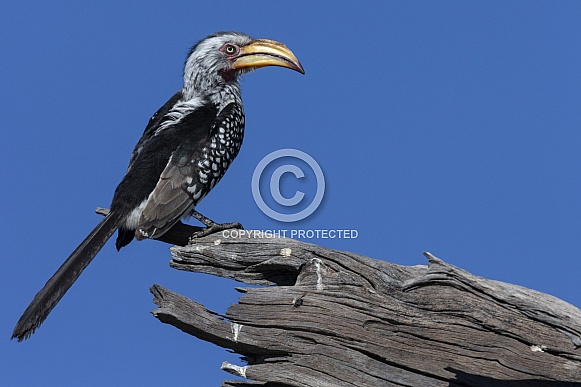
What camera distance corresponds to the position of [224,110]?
6.98 metres

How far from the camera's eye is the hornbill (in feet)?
19.0

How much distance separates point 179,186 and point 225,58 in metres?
1.71

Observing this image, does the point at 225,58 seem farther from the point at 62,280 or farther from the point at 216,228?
the point at 62,280

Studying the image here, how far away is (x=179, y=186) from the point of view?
20.8ft

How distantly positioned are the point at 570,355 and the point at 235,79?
164 inches

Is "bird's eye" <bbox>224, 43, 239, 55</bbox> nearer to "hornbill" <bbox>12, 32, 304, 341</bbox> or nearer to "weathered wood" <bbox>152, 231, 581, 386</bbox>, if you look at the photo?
"hornbill" <bbox>12, 32, 304, 341</bbox>

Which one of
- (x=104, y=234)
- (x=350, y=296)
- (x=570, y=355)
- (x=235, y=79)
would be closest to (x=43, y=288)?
(x=104, y=234)

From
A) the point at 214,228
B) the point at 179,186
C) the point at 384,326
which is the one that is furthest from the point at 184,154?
the point at 384,326

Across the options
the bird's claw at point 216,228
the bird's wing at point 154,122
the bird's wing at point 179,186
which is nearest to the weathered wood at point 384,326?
the bird's claw at point 216,228

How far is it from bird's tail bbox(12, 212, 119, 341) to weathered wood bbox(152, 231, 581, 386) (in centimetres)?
69

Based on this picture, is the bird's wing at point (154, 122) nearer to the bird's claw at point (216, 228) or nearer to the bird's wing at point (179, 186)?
the bird's wing at point (179, 186)

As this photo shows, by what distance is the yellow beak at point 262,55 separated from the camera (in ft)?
23.7

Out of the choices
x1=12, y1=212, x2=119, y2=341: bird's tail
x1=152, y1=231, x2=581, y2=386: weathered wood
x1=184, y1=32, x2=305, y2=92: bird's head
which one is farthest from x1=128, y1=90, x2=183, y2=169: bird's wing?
x1=152, y1=231, x2=581, y2=386: weathered wood

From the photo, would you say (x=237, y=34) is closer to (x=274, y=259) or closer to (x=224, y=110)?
(x=224, y=110)
